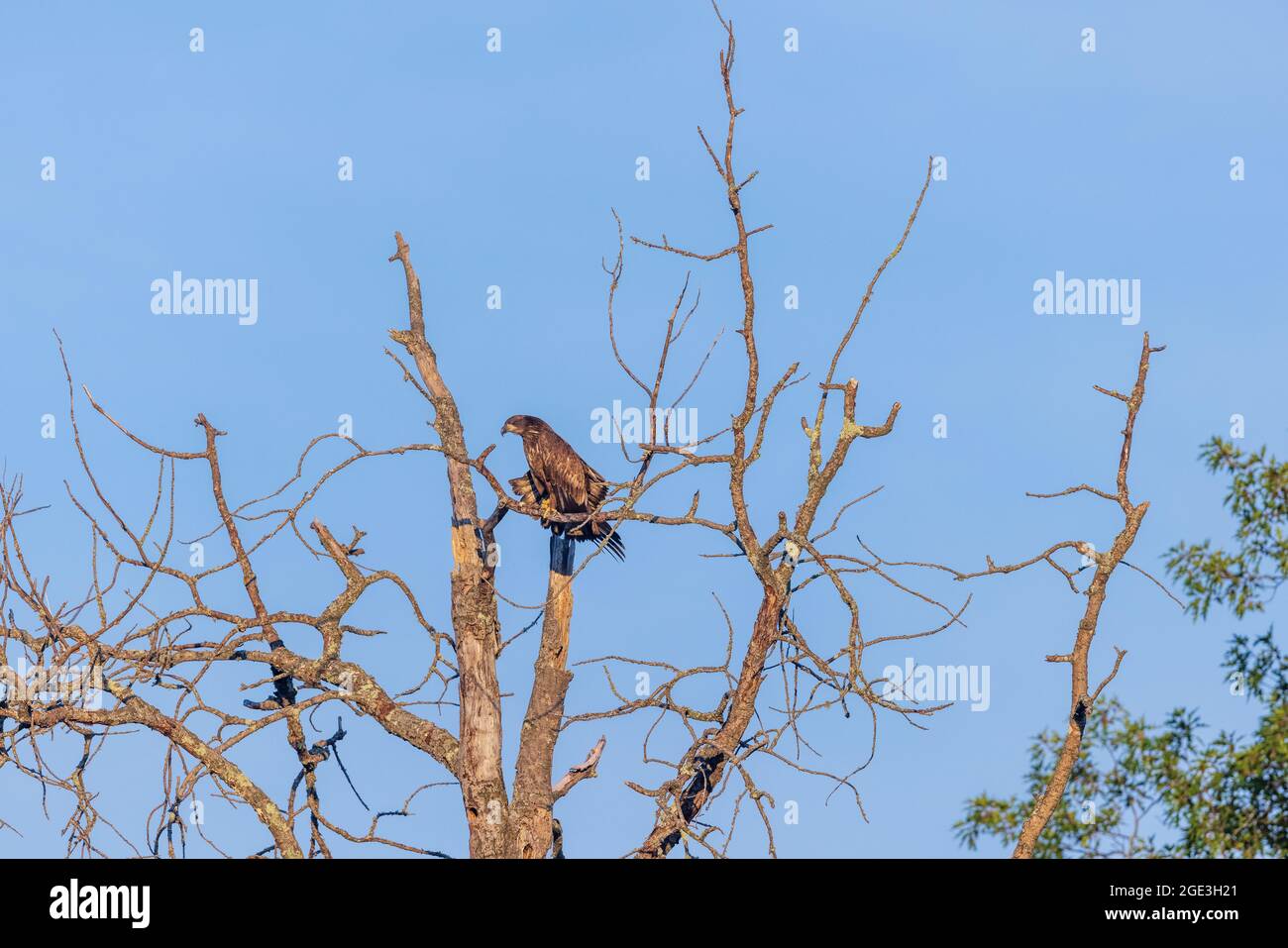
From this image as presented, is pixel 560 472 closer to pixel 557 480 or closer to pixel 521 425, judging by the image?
pixel 557 480

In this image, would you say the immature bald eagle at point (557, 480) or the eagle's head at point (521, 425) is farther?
the eagle's head at point (521, 425)

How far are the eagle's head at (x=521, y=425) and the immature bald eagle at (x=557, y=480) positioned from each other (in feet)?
0.14

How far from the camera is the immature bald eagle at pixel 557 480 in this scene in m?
8.58

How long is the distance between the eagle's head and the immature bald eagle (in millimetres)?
→ 44

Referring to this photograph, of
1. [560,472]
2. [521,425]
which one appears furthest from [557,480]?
[521,425]

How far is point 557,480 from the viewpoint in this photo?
340 inches

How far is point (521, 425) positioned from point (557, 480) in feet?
1.93

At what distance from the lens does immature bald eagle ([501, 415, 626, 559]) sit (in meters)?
8.58

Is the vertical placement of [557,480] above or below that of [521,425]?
below

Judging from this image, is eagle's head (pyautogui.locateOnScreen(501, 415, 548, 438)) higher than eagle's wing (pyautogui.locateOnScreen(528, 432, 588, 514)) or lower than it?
higher
